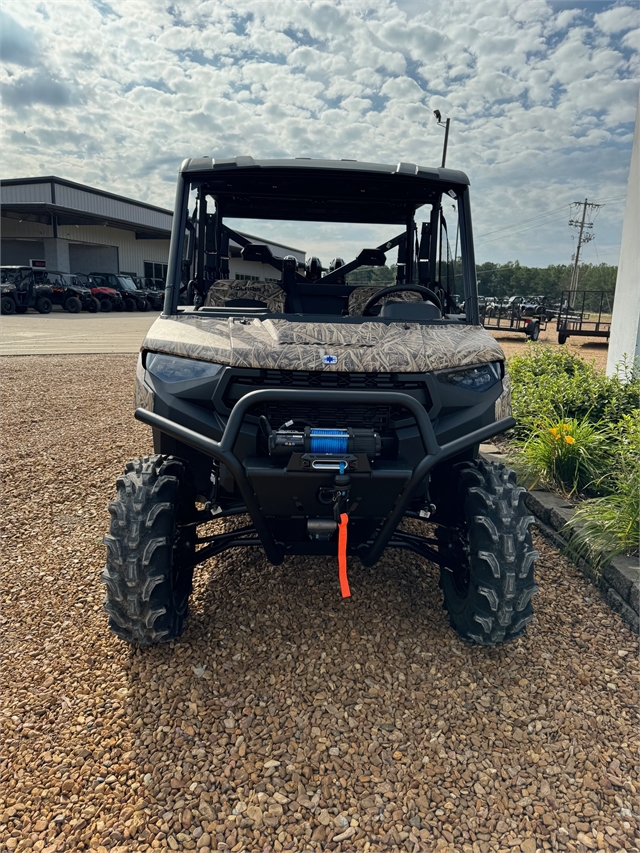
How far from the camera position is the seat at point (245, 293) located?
11.0ft

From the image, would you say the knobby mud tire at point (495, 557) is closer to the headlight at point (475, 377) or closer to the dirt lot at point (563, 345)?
the headlight at point (475, 377)

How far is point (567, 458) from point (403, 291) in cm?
178

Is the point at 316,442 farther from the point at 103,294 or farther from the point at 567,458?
the point at 103,294

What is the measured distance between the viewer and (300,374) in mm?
2340

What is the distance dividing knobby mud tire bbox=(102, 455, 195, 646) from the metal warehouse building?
3143 cm

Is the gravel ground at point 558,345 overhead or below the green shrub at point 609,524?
overhead

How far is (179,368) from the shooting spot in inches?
93.8

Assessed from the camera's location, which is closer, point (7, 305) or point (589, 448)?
point (589, 448)

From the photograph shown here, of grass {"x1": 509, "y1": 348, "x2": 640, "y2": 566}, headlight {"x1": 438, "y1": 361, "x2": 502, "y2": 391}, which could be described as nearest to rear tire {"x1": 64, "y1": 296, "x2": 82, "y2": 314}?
grass {"x1": 509, "y1": 348, "x2": 640, "y2": 566}

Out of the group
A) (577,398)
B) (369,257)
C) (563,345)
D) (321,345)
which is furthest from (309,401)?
(563,345)

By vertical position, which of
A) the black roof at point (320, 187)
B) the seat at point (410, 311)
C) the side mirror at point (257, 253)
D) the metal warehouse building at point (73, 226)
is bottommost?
the seat at point (410, 311)

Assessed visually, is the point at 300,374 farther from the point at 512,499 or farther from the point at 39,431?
the point at 39,431

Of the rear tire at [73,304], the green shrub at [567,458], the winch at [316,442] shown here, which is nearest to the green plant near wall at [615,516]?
the green shrub at [567,458]

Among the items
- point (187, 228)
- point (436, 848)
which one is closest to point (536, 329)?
point (187, 228)
